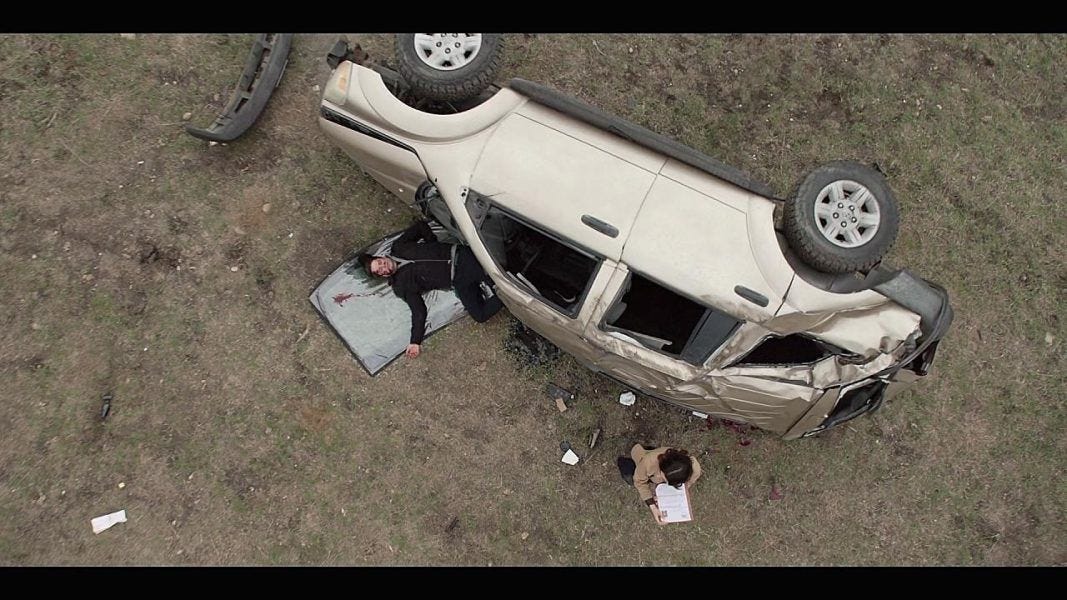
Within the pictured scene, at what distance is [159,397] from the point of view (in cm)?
525

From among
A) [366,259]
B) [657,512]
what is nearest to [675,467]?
[657,512]

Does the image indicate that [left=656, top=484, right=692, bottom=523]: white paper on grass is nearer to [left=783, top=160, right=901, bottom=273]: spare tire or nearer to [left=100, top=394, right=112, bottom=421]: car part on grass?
[left=783, top=160, right=901, bottom=273]: spare tire

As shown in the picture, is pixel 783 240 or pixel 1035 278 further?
pixel 1035 278

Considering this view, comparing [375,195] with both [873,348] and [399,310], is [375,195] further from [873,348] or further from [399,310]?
[873,348]

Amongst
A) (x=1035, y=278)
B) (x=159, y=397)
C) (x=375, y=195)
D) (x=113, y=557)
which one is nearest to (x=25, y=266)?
(x=159, y=397)

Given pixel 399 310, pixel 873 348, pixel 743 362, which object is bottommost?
pixel 399 310

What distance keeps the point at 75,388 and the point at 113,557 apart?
1.43m

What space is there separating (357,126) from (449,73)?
2.57 ft

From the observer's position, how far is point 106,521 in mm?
5156

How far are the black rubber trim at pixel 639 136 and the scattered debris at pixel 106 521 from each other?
4.71 metres

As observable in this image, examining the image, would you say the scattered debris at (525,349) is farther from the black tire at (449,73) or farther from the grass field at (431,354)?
the black tire at (449,73)

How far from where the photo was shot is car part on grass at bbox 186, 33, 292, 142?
5.23m

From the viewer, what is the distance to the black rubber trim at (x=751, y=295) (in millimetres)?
4047

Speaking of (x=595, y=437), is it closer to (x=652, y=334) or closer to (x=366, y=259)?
(x=652, y=334)
